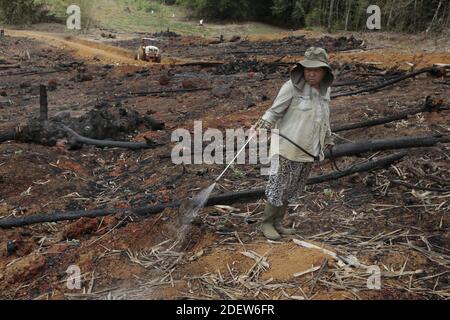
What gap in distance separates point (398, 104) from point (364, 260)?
4778mm

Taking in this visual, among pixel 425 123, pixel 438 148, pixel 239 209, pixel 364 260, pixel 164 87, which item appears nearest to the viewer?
pixel 364 260

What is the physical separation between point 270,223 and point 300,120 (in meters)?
0.99

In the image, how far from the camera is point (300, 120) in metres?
4.11

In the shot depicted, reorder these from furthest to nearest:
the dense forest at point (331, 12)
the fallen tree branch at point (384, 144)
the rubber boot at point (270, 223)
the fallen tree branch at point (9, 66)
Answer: the dense forest at point (331, 12)
the fallen tree branch at point (9, 66)
the fallen tree branch at point (384, 144)
the rubber boot at point (270, 223)

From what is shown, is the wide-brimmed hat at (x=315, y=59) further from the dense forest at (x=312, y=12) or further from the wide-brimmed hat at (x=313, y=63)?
the dense forest at (x=312, y=12)

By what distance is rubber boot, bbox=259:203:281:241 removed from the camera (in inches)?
173

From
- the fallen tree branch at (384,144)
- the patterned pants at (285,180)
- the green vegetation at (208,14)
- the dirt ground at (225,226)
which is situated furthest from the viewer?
the green vegetation at (208,14)

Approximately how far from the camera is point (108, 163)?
24.4ft

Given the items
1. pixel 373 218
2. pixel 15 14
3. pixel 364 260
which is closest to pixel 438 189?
pixel 373 218

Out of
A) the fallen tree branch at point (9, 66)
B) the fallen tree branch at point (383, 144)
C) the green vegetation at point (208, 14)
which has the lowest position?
the fallen tree branch at point (9, 66)

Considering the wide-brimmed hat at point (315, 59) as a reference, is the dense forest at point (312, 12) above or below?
above

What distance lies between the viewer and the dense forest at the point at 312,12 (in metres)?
20.7

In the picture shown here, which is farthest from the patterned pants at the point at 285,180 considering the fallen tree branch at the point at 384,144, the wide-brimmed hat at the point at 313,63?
the fallen tree branch at the point at 384,144
